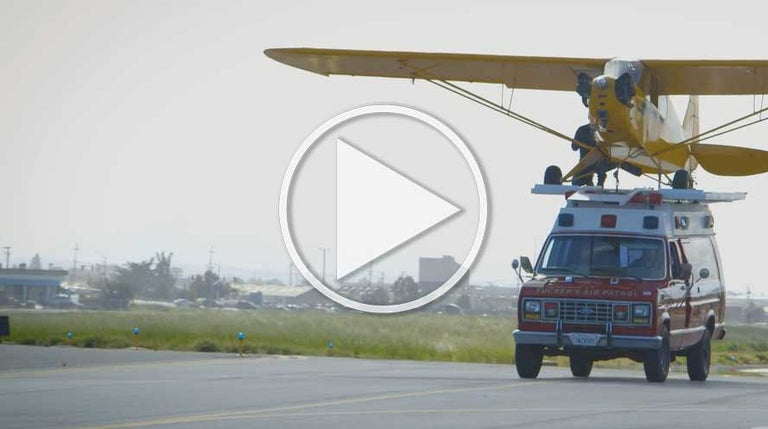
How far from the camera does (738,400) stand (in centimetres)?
1504

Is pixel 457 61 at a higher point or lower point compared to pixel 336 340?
higher

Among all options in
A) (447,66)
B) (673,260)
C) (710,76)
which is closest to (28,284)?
(447,66)

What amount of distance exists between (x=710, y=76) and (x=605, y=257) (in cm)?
937

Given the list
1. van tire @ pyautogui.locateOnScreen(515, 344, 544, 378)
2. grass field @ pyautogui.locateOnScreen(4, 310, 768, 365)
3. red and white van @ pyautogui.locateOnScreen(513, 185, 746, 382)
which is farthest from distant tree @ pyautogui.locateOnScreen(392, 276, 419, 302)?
van tire @ pyautogui.locateOnScreen(515, 344, 544, 378)

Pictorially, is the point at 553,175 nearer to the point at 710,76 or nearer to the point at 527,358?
the point at 527,358

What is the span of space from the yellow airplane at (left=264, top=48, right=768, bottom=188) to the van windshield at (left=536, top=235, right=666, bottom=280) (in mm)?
3693

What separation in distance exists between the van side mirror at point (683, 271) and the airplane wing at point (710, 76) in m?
7.55

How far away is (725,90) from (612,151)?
4.75 m

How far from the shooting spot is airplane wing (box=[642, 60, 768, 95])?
25484 mm

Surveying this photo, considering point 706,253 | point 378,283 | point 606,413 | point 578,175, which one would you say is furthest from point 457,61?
point 378,283

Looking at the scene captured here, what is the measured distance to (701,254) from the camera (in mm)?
20391

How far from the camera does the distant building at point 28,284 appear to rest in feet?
357

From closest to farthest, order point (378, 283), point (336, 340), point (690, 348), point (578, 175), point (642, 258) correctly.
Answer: point (642, 258)
point (690, 348)
point (578, 175)
point (336, 340)
point (378, 283)

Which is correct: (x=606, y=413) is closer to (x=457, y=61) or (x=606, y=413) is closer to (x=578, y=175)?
(x=578, y=175)
